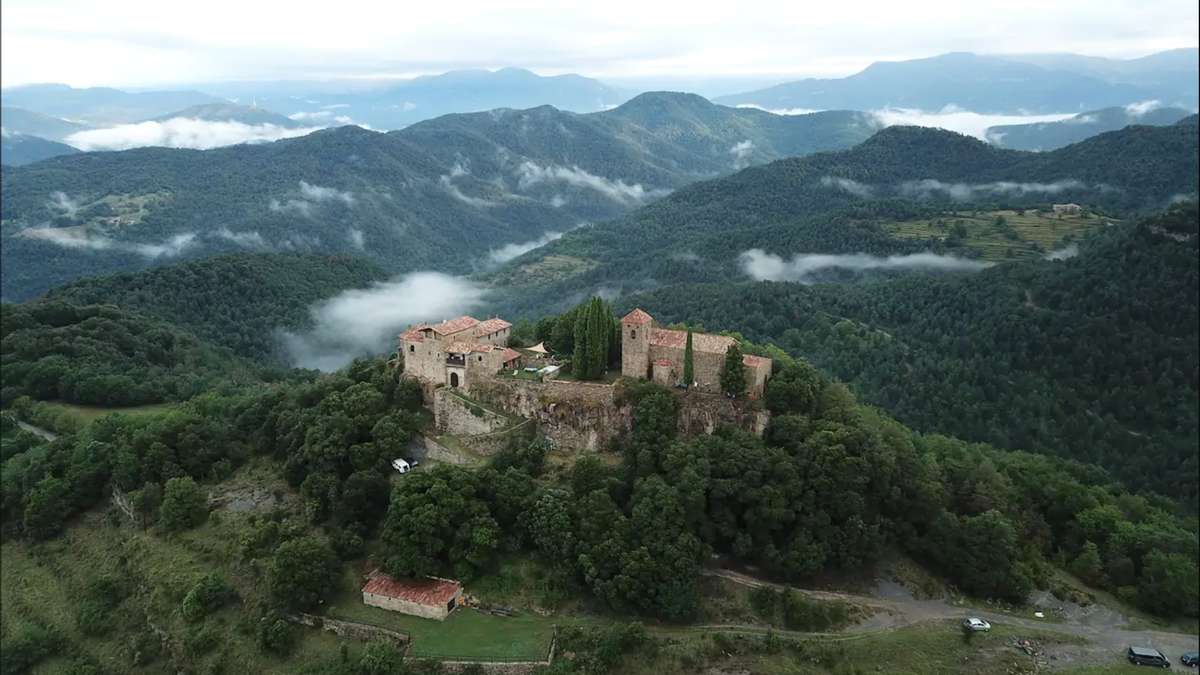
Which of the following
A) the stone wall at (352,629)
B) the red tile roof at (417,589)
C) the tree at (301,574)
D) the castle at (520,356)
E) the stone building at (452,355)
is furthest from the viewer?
the stone building at (452,355)

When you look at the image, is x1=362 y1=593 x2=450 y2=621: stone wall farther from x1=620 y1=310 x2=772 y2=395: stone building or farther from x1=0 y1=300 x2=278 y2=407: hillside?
x1=0 y1=300 x2=278 y2=407: hillside

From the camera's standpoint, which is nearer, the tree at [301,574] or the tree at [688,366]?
the tree at [301,574]

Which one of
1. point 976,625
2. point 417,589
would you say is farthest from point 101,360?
point 976,625

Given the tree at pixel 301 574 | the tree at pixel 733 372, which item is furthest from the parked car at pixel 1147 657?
the tree at pixel 301 574

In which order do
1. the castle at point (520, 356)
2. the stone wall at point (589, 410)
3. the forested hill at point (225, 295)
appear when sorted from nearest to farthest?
the stone wall at point (589, 410), the castle at point (520, 356), the forested hill at point (225, 295)

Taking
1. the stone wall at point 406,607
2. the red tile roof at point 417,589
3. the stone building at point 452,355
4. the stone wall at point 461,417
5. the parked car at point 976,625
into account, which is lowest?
the parked car at point 976,625

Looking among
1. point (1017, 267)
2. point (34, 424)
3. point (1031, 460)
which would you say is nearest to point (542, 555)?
point (1031, 460)

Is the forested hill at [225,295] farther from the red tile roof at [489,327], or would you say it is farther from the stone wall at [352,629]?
the stone wall at [352,629]

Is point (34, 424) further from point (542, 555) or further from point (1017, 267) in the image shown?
point (1017, 267)
